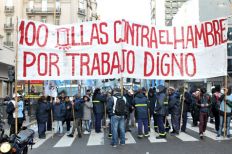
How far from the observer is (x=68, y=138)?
14.3m

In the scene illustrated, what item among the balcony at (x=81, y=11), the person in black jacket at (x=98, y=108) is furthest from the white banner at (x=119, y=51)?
the balcony at (x=81, y=11)

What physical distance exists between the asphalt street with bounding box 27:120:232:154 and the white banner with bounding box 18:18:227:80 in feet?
6.82

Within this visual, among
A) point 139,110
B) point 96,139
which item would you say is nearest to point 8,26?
point 96,139

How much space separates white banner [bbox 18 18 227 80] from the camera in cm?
1142

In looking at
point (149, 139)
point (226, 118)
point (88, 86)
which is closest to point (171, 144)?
point (149, 139)

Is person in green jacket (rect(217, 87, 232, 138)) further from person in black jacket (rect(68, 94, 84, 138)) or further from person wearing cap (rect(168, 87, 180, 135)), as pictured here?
person in black jacket (rect(68, 94, 84, 138))

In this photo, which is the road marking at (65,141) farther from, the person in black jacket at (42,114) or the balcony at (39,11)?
the balcony at (39,11)

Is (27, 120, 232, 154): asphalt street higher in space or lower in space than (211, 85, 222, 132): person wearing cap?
lower

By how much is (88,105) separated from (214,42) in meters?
6.06

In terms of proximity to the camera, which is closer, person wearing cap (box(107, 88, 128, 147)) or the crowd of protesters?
person wearing cap (box(107, 88, 128, 147))

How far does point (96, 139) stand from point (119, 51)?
3.67 m

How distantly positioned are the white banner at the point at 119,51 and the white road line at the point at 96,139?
2390 millimetres

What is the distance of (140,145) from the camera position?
11.7 metres

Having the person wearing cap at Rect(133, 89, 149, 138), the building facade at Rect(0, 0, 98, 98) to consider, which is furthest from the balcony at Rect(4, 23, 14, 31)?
the person wearing cap at Rect(133, 89, 149, 138)
